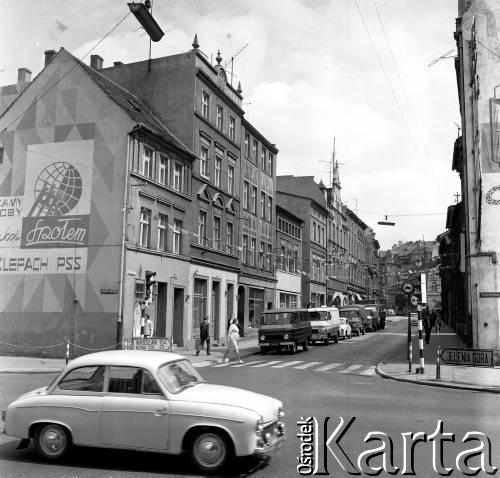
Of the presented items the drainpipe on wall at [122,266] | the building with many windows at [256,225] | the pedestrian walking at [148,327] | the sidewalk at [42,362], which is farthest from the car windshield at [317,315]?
the drainpipe on wall at [122,266]

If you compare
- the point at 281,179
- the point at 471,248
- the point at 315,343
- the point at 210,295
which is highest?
the point at 281,179

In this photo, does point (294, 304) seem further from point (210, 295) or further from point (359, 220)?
point (359, 220)

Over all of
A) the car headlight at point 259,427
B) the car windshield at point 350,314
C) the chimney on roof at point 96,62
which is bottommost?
the car headlight at point 259,427

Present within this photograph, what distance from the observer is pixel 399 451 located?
857 cm

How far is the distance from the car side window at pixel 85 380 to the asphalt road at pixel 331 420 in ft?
3.15

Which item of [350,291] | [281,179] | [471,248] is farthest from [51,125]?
[350,291]

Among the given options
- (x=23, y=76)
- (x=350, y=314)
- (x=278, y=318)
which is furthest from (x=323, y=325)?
(x=23, y=76)

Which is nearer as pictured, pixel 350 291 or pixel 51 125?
pixel 51 125

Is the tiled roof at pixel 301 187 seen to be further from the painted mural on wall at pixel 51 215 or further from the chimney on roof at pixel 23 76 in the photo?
the painted mural on wall at pixel 51 215

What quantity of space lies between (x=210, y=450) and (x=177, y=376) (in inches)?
49.3

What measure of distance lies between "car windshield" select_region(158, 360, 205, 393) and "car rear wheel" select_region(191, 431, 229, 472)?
0.80 meters

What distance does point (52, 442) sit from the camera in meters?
7.79

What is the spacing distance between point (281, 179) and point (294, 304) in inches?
760

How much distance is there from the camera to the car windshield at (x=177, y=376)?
7910mm
